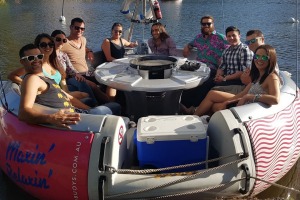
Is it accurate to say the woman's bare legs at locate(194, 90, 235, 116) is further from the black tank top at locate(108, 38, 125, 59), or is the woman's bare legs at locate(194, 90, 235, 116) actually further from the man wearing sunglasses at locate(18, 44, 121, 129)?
the black tank top at locate(108, 38, 125, 59)

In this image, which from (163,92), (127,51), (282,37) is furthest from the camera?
(282,37)

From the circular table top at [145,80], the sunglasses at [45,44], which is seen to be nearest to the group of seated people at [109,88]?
the sunglasses at [45,44]

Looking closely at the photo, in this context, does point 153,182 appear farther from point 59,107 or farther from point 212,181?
point 59,107

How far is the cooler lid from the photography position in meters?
2.92

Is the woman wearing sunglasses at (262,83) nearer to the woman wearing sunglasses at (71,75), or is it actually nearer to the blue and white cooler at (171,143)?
the blue and white cooler at (171,143)

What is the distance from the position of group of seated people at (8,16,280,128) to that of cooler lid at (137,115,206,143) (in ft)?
1.76

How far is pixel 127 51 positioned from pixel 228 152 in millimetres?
3185

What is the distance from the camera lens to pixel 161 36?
5.07 metres

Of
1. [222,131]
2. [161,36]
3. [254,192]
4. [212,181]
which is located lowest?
[254,192]

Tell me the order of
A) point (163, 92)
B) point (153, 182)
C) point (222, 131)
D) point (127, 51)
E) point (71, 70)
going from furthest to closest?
point (127, 51), point (71, 70), point (163, 92), point (222, 131), point (153, 182)

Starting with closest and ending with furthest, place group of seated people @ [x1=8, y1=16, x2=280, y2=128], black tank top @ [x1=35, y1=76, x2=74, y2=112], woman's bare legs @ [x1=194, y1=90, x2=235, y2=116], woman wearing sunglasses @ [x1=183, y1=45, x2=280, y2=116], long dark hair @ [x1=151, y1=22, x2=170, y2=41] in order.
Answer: group of seated people @ [x1=8, y1=16, x2=280, y2=128], black tank top @ [x1=35, y1=76, x2=74, y2=112], woman wearing sunglasses @ [x1=183, y1=45, x2=280, y2=116], woman's bare legs @ [x1=194, y1=90, x2=235, y2=116], long dark hair @ [x1=151, y1=22, x2=170, y2=41]

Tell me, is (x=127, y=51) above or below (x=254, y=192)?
above

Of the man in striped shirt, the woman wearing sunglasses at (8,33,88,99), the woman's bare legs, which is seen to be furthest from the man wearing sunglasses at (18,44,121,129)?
the man in striped shirt

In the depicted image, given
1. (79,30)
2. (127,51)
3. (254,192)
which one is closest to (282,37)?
(127,51)
